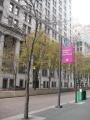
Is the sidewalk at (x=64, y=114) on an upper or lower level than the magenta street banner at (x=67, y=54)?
lower

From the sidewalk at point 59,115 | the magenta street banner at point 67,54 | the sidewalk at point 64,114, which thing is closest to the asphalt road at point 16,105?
the sidewalk at point 59,115

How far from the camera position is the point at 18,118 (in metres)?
17.0

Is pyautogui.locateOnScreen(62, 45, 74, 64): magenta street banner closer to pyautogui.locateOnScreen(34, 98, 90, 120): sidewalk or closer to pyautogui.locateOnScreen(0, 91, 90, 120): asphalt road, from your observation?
pyautogui.locateOnScreen(34, 98, 90, 120): sidewalk

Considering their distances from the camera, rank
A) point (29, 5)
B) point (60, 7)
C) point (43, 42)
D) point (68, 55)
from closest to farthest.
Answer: point (29, 5) < point (68, 55) < point (43, 42) < point (60, 7)

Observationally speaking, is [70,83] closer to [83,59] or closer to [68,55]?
[83,59]

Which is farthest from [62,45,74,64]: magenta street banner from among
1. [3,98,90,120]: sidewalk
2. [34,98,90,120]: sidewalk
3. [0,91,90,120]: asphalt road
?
[0,91,90,120]: asphalt road

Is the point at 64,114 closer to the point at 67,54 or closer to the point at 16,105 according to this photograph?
the point at 67,54

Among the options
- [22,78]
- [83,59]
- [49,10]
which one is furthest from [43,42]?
Answer: [49,10]

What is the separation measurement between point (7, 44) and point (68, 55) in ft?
131

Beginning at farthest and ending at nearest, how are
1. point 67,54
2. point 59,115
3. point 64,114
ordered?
point 67,54
point 64,114
point 59,115

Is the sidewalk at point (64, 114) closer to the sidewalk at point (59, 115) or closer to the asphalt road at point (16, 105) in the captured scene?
the sidewalk at point (59, 115)

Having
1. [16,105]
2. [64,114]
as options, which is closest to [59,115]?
[64,114]

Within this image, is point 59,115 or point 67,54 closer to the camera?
point 59,115

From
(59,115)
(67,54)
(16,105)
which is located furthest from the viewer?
(16,105)
